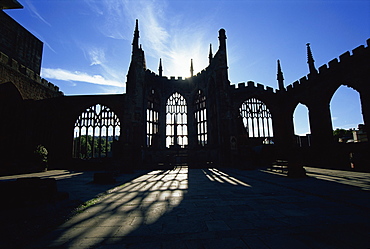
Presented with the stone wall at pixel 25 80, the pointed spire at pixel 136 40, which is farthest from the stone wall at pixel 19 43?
the pointed spire at pixel 136 40

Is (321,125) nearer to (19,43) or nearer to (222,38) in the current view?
(222,38)

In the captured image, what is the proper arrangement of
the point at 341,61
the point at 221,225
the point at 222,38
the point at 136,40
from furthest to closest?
the point at 136,40, the point at 222,38, the point at 341,61, the point at 221,225

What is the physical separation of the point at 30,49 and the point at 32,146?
14.1 m

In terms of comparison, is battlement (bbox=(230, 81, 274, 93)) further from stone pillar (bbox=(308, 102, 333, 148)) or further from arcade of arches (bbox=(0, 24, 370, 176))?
stone pillar (bbox=(308, 102, 333, 148))

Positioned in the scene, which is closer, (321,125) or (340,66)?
(340,66)

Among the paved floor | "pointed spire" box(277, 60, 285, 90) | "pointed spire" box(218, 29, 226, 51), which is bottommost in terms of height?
the paved floor

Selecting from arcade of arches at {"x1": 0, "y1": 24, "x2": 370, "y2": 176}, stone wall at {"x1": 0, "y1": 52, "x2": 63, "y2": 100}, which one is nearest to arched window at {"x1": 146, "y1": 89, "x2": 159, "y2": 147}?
arcade of arches at {"x1": 0, "y1": 24, "x2": 370, "y2": 176}

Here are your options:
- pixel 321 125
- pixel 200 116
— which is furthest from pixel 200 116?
pixel 321 125

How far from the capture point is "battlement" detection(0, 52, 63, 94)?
1448 centimetres

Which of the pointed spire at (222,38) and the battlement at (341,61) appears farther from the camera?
the pointed spire at (222,38)

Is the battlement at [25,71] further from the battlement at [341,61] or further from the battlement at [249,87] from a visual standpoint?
the battlement at [341,61]

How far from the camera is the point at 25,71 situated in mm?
16562

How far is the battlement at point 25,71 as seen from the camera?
14.5m

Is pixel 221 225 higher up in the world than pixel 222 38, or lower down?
lower down
